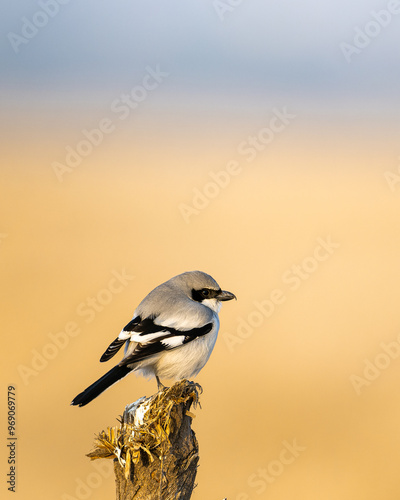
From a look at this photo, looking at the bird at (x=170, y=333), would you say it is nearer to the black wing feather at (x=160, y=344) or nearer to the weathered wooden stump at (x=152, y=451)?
the black wing feather at (x=160, y=344)

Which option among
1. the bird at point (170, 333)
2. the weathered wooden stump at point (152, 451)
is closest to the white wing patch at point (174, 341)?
the bird at point (170, 333)

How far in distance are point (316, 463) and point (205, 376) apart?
2.12 metres

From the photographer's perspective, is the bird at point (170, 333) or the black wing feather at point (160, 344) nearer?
the black wing feather at point (160, 344)

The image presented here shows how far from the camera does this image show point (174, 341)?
11.8 ft

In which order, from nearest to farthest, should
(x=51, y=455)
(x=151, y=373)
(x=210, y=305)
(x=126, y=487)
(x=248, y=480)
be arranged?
(x=126, y=487), (x=151, y=373), (x=210, y=305), (x=248, y=480), (x=51, y=455)

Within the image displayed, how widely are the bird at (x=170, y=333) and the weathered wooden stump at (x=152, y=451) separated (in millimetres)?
814

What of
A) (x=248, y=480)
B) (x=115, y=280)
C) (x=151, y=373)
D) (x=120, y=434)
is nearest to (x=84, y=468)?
(x=248, y=480)

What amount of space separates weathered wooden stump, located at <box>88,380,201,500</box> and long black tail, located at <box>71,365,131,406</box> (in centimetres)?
43

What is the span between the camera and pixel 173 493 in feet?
7.73

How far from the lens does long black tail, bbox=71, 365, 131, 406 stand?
2922 millimetres

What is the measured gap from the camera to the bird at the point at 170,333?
349cm

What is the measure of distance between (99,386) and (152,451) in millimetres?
733

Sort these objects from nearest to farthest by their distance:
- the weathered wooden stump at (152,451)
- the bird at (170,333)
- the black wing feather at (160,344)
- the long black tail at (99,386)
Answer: the weathered wooden stump at (152,451)
the long black tail at (99,386)
the black wing feather at (160,344)
the bird at (170,333)

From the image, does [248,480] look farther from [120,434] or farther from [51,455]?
[120,434]
